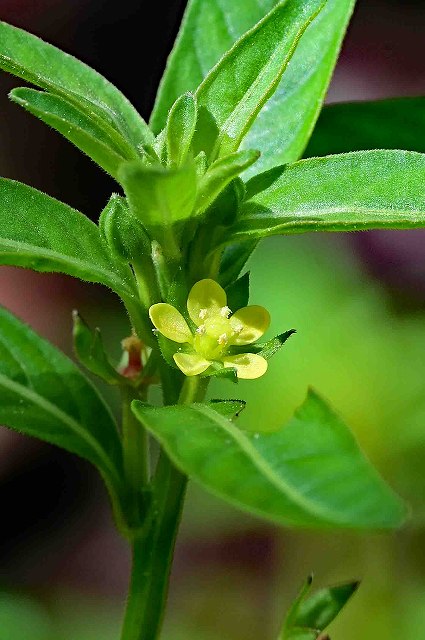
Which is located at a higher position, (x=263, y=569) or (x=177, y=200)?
(x=263, y=569)

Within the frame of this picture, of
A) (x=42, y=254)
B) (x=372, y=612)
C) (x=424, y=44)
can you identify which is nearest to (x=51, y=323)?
(x=372, y=612)

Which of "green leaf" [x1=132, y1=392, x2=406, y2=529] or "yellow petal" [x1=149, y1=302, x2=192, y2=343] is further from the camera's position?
"yellow petal" [x1=149, y1=302, x2=192, y2=343]

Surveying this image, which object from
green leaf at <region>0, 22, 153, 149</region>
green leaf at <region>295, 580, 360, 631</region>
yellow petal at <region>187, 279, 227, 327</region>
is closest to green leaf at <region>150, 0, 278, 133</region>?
green leaf at <region>0, 22, 153, 149</region>

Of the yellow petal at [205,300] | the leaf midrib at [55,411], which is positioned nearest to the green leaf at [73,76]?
the yellow petal at [205,300]

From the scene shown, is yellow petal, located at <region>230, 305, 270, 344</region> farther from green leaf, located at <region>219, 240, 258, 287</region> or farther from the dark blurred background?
the dark blurred background

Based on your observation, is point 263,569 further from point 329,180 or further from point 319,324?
point 329,180

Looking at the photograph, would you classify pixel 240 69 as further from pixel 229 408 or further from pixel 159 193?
pixel 229 408
